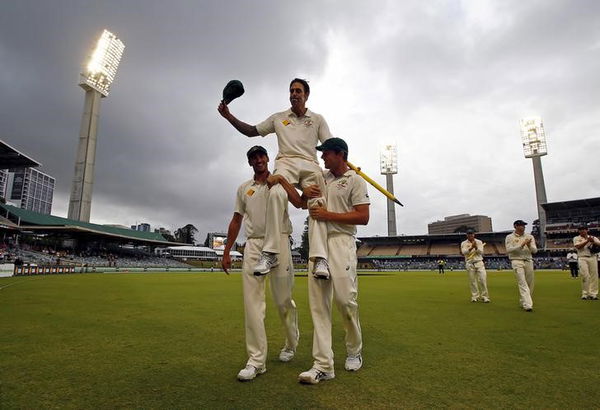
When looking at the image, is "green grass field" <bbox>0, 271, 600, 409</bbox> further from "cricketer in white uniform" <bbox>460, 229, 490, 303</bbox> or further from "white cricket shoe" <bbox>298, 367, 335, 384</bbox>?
"cricketer in white uniform" <bbox>460, 229, 490, 303</bbox>

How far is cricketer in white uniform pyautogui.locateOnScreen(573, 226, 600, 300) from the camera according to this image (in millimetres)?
10367

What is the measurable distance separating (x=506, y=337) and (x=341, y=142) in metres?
3.84

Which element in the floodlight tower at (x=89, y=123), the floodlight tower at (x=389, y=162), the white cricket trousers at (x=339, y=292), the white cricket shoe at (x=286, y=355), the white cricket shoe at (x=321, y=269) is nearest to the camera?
the white cricket shoe at (x=321, y=269)

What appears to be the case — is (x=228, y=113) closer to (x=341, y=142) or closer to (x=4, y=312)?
(x=341, y=142)

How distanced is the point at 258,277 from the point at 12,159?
49.8 m

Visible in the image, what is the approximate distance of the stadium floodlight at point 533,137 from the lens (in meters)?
66.2

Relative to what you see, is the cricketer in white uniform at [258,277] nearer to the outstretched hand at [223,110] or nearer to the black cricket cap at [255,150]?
the black cricket cap at [255,150]

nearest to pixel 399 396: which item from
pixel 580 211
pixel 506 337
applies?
pixel 506 337

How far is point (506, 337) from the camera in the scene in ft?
16.4

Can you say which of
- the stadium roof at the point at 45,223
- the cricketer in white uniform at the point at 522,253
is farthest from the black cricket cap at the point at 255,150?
the stadium roof at the point at 45,223

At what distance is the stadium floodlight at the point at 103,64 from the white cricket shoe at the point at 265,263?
180 ft

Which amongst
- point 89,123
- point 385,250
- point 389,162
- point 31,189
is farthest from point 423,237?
point 31,189

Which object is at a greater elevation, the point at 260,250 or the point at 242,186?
the point at 242,186

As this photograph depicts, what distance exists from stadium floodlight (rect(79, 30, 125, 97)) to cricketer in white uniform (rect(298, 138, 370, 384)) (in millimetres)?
54717
